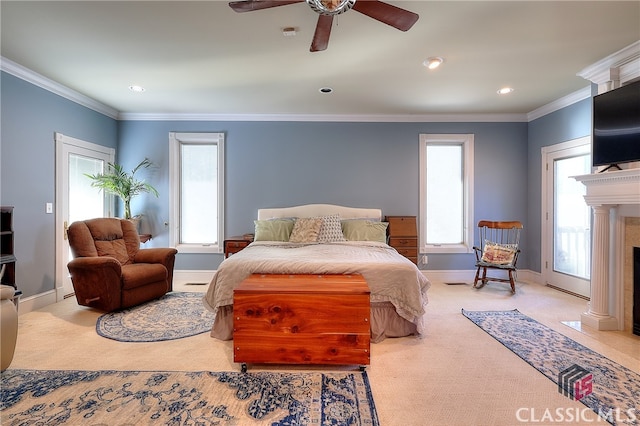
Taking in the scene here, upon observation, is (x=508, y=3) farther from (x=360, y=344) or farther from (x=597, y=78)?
(x=360, y=344)

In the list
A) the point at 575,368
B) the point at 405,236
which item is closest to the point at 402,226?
the point at 405,236

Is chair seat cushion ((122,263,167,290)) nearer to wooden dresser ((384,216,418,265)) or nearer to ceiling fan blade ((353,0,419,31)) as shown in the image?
wooden dresser ((384,216,418,265))

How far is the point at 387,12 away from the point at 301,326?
84.1 inches

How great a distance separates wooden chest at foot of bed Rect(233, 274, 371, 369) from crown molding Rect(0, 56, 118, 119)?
11.5 ft

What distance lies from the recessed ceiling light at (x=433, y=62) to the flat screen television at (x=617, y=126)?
153 centimetres

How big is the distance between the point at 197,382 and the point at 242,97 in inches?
132

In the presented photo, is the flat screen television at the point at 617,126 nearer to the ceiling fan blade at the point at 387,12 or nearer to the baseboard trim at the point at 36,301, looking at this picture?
the ceiling fan blade at the point at 387,12

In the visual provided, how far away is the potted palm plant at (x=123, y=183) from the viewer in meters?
4.18

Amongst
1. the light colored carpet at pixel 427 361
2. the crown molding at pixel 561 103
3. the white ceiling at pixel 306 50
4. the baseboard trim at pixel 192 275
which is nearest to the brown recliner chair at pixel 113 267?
the light colored carpet at pixel 427 361

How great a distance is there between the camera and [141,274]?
335cm

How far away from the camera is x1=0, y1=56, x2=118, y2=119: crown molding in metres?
3.09

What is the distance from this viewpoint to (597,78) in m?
3.09

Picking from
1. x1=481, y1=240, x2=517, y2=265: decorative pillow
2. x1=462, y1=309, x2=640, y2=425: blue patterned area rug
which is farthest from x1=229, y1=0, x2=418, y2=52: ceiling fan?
x1=481, y1=240, x2=517, y2=265: decorative pillow

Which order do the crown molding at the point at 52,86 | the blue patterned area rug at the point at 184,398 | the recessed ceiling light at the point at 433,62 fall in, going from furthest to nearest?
the crown molding at the point at 52,86 < the recessed ceiling light at the point at 433,62 < the blue patterned area rug at the point at 184,398
